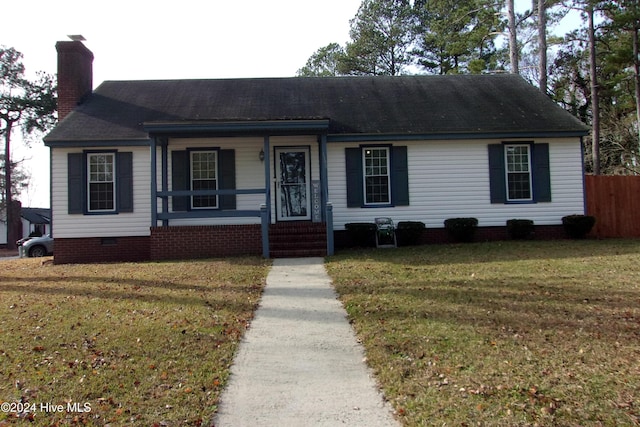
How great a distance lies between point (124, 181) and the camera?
13094 millimetres

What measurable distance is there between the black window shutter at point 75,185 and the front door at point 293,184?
17.1 feet

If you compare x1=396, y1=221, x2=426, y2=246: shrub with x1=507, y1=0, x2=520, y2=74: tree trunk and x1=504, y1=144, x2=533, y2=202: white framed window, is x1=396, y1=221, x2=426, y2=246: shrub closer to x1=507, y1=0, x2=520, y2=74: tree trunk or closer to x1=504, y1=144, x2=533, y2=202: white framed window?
x1=504, y1=144, x2=533, y2=202: white framed window

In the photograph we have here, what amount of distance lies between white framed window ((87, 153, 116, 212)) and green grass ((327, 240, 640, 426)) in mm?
7369

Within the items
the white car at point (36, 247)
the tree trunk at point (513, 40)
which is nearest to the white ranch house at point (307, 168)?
the white car at point (36, 247)

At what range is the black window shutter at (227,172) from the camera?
43.4 feet

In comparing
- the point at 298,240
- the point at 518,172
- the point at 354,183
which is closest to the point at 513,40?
the point at 518,172

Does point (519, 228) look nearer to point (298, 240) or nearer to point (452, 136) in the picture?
point (452, 136)

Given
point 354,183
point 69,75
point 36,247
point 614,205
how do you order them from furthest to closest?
point 36,247
point 614,205
point 69,75
point 354,183

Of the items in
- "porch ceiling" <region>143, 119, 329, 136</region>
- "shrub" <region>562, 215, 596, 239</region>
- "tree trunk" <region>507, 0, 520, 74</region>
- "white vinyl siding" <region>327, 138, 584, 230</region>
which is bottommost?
"shrub" <region>562, 215, 596, 239</region>

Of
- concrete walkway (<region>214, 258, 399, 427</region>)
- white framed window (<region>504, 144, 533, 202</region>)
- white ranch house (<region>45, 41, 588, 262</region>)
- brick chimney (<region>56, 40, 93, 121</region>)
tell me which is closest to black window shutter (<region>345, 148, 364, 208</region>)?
white ranch house (<region>45, 41, 588, 262</region>)

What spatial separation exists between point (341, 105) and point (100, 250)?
317 inches

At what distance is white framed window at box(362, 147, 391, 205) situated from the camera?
532 inches

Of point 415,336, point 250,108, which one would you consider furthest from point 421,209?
point 415,336

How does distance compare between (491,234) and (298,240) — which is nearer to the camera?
(298,240)
